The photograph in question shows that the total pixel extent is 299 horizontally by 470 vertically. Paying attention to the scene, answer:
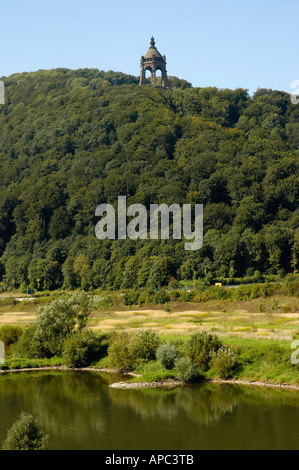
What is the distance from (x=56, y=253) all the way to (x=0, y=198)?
3168 cm

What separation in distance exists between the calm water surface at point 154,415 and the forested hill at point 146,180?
181 feet

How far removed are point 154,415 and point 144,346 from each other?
11741 mm

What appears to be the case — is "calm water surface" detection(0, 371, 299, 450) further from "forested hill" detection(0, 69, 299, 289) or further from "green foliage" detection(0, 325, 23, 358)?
"forested hill" detection(0, 69, 299, 289)

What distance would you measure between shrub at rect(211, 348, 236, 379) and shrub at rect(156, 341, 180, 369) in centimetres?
277

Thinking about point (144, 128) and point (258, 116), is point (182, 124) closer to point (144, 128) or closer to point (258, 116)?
point (144, 128)

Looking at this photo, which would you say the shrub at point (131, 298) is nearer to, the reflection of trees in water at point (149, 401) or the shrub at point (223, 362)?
the shrub at point (223, 362)

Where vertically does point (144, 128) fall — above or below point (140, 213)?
above

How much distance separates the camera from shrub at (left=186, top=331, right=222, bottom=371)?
150 feet

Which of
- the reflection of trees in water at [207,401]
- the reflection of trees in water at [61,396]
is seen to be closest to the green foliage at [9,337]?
the reflection of trees in water at [61,396]

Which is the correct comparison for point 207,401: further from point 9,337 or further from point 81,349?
point 9,337

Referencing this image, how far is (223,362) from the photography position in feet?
146

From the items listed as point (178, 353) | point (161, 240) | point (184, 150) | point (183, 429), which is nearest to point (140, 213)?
point (161, 240)

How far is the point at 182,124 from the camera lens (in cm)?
15862

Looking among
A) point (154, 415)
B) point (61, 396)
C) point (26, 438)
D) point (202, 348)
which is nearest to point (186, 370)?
point (202, 348)
